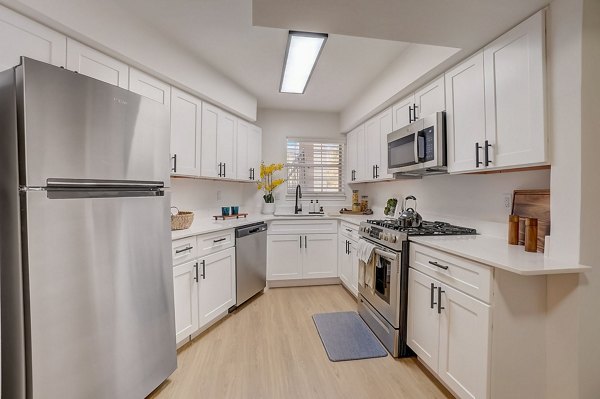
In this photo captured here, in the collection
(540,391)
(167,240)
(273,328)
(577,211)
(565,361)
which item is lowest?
(273,328)

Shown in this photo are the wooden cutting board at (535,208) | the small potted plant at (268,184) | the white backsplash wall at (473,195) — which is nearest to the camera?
the wooden cutting board at (535,208)

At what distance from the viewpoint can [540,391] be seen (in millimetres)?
1472

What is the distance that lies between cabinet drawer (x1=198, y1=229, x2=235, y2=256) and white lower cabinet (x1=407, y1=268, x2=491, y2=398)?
174 centimetres

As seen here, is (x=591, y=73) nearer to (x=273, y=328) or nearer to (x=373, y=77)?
(x=373, y=77)

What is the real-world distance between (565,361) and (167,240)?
7.70 ft

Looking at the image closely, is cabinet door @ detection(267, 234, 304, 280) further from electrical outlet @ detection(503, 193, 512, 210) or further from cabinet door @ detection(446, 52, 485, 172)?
electrical outlet @ detection(503, 193, 512, 210)

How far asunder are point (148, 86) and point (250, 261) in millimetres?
2012

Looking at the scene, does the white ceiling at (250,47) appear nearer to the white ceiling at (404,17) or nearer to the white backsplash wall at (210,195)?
the white ceiling at (404,17)

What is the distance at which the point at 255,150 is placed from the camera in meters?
3.96

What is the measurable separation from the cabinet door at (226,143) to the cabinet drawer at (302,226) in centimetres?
85

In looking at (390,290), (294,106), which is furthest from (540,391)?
(294,106)

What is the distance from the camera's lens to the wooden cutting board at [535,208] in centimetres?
166

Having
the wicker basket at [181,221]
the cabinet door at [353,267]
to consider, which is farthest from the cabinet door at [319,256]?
the wicker basket at [181,221]

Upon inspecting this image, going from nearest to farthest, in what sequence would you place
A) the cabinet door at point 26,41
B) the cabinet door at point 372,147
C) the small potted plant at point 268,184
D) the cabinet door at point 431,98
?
the cabinet door at point 26,41 → the cabinet door at point 431,98 → the cabinet door at point 372,147 → the small potted plant at point 268,184
